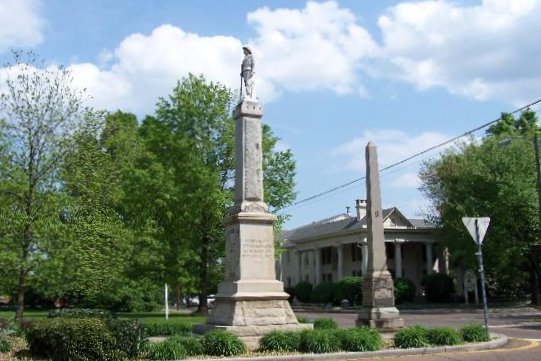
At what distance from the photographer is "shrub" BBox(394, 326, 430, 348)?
12984 millimetres

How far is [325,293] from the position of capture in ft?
167

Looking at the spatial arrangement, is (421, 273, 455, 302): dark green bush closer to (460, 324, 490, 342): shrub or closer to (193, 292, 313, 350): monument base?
(460, 324, 490, 342): shrub

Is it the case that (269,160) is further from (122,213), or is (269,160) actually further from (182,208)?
(122,213)

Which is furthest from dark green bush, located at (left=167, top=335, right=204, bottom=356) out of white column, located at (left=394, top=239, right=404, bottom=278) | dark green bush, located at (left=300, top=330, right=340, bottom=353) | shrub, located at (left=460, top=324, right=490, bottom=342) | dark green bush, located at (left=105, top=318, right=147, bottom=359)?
white column, located at (left=394, top=239, right=404, bottom=278)

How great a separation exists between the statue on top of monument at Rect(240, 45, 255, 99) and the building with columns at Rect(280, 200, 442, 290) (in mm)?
36155

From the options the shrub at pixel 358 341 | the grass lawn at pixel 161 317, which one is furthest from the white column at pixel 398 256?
the shrub at pixel 358 341

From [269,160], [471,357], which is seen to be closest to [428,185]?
[269,160]

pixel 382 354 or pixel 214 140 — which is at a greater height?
pixel 214 140

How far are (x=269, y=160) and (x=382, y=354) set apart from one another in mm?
18746

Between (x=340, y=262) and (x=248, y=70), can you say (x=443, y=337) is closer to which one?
(x=248, y=70)

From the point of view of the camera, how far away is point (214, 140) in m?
30.0

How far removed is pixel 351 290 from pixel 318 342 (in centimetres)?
3565

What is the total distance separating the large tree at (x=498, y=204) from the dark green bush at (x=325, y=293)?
970 cm

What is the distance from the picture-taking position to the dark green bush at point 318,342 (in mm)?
12219
